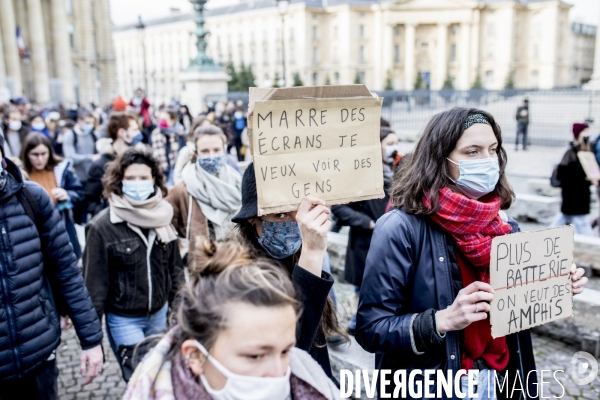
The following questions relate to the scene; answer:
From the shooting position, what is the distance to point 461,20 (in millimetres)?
82250

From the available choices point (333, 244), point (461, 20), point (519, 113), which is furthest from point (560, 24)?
point (333, 244)

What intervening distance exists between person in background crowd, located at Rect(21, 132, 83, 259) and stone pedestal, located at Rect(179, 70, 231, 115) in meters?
12.8

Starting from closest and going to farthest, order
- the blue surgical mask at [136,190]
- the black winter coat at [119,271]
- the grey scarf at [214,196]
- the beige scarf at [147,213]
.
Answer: the black winter coat at [119,271], the beige scarf at [147,213], the blue surgical mask at [136,190], the grey scarf at [214,196]

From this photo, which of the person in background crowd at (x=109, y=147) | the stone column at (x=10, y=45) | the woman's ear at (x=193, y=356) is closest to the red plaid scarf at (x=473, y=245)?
the woman's ear at (x=193, y=356)

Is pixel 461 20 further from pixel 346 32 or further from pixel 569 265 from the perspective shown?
pixel 569 265

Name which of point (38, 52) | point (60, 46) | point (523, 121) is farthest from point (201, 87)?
point (60, 46)

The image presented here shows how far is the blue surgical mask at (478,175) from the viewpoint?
97.5 inches

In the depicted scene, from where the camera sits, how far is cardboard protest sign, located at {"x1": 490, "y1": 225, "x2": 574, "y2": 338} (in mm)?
2289

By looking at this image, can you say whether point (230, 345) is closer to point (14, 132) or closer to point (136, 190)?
point (136, 190)

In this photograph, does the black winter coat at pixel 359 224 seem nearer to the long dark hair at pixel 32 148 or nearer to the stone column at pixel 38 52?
the long dark hair at pixel 32 148

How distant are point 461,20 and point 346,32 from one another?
56.0 ft

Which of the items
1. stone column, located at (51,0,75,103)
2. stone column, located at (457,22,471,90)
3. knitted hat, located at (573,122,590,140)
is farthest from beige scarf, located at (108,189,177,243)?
stone column, located at (457,22,471,90)

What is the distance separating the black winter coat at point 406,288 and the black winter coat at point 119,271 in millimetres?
1824

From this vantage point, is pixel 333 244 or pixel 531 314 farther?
pixel 333 244
